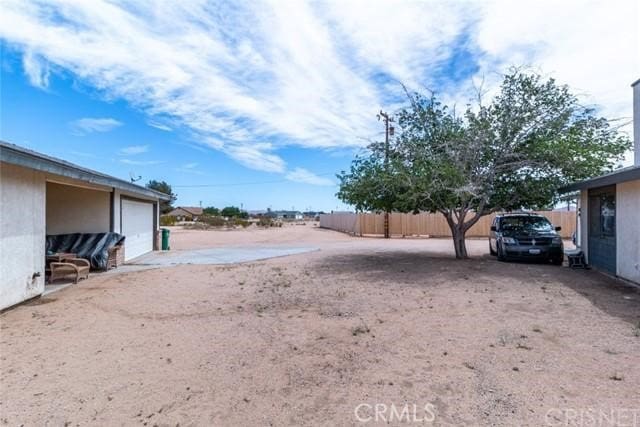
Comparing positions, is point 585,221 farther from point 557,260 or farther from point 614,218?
point 614,218

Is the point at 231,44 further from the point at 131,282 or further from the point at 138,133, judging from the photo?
the point at 138,133

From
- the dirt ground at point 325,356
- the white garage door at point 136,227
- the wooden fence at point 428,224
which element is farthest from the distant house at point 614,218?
the wooden fence at point 428,224

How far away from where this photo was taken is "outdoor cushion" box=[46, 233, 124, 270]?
10.6 meters

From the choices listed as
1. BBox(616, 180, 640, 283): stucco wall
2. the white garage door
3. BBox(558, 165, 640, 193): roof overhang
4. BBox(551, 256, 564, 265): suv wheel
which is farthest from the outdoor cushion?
BBox(551, 256, 564, 265): suv wheel

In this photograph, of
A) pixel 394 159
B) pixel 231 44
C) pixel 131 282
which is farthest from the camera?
pixel 394 159

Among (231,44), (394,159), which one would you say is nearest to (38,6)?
(231,44)

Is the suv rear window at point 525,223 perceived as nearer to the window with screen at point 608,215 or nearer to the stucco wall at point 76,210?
the window with screen at point 608,215

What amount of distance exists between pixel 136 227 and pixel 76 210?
2.82 m

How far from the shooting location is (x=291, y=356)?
428cm

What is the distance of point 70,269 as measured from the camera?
8.93 m

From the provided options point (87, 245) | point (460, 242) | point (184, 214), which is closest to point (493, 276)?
point (460, 242)

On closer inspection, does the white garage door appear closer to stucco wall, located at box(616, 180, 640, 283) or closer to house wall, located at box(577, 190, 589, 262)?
stucco wall, located at box(616, 180, 640, 283)

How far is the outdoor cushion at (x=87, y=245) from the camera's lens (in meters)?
10.6

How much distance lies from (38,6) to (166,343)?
7159mm
